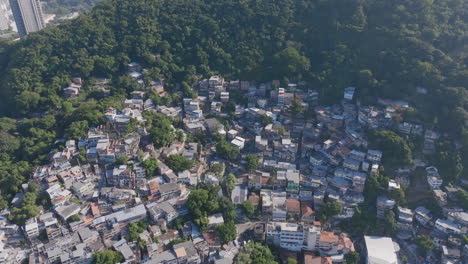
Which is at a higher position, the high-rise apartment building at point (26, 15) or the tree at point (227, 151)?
the high-rise apartment building at point (26, 15)

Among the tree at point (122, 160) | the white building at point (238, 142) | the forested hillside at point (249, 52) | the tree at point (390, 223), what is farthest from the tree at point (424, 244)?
the tree at point (122, 160)

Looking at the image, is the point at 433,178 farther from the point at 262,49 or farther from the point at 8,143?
the point at 8,143

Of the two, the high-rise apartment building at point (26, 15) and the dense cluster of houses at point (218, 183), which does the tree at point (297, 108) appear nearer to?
the dense cluster of houses at point (218, 183)

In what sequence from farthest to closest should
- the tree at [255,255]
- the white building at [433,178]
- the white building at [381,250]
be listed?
the white building at [433,178]
the white building at [381,250]
the tree at [255,255]

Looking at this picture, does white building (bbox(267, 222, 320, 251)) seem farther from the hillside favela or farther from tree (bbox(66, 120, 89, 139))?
tree (bbox(66, 120, 89, 139))

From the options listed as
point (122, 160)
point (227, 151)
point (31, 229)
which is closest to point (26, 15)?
point (122, 160)

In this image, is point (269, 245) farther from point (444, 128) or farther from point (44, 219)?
point (444, 128)

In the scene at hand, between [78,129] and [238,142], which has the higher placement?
[78,129]
